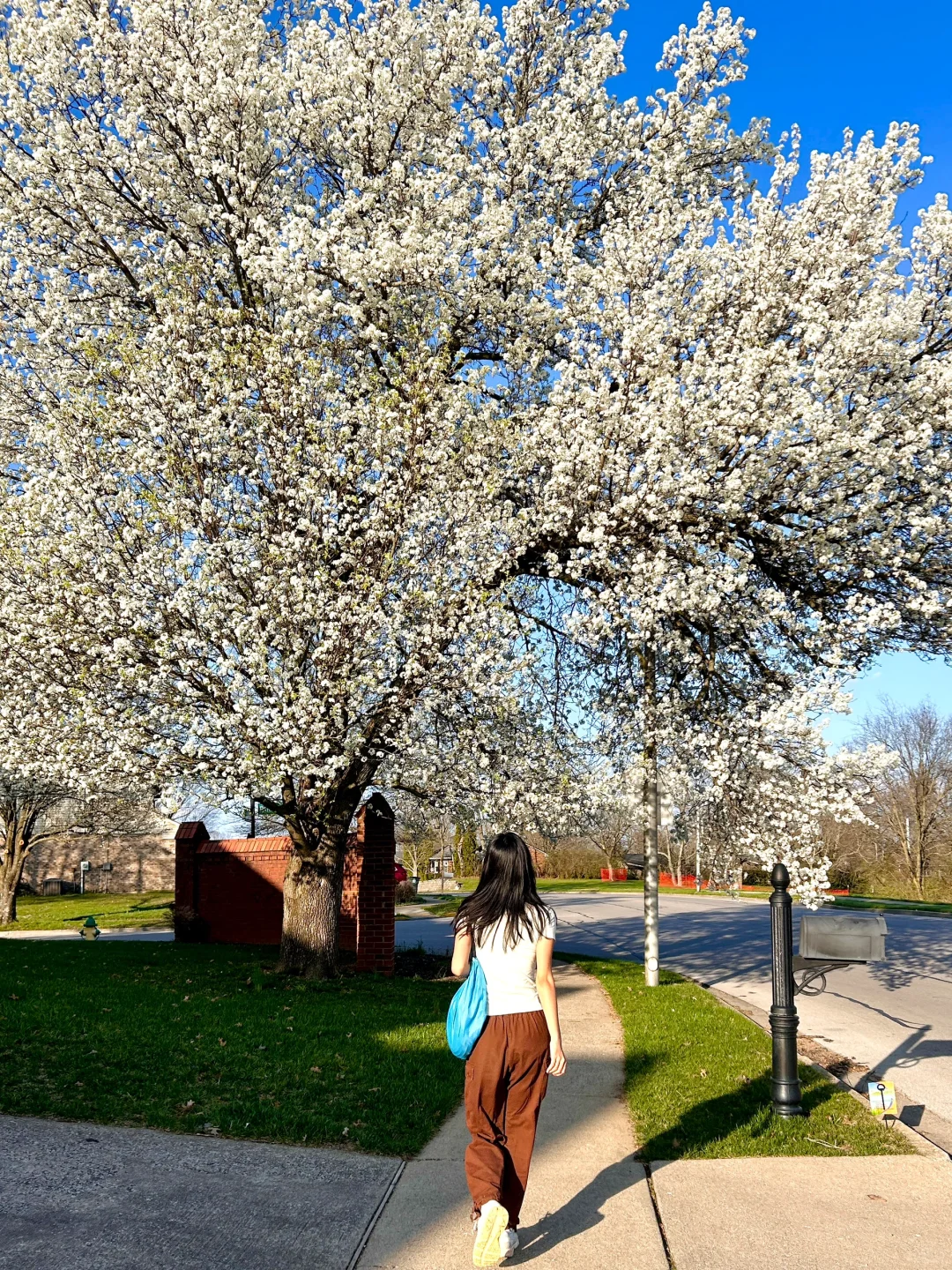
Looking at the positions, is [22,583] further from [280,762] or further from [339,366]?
[339,366]

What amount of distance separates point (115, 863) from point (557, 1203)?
4748 cm

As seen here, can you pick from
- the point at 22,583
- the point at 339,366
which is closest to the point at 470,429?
the point at 339,366

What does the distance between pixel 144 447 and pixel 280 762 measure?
3.30 meters

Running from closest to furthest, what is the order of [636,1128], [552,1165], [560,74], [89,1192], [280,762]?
1. [89,1192]
2. [552,1165]
3. [636,1128]
4. [280,762]
5. [560,74]

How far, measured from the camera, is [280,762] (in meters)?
9.73

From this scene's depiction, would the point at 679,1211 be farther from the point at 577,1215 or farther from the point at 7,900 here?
the point at 7,900

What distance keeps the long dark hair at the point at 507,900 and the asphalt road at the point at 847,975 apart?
14.4ft

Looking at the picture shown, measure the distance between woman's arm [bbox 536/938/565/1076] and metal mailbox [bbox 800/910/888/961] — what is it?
289cm

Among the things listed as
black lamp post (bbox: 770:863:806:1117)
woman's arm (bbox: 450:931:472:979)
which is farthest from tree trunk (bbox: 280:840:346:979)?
woman's arm (bbox: 450:931:472:979)

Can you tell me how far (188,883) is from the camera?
1934 cm

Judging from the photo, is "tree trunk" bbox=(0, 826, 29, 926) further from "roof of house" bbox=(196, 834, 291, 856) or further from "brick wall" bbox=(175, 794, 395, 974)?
"roof of house" bbox=(196, 834, 291, 856)

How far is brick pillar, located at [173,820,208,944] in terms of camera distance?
19016 mm

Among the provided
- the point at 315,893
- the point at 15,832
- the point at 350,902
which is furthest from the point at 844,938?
the point at 15,832

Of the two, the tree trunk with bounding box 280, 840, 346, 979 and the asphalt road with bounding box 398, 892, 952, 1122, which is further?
the tree trunk with bounding box 280, 840, 346, 979
